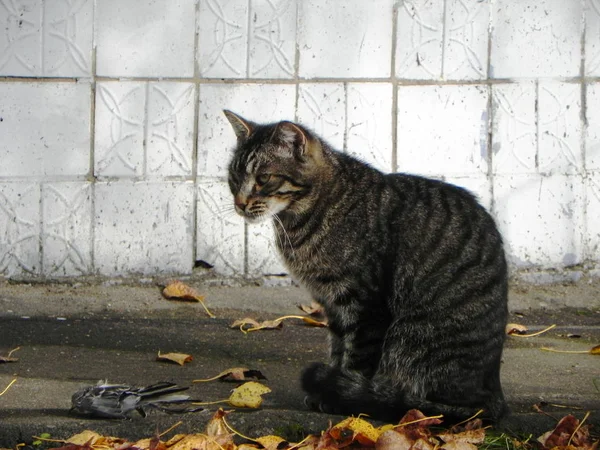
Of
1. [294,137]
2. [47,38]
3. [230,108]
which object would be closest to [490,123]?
[230,108]

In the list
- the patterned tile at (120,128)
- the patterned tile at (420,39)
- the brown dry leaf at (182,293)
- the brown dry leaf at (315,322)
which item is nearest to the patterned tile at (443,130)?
the patterned tile at (420,39)

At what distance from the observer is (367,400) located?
3.67m

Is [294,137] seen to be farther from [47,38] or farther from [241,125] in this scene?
[47,38]

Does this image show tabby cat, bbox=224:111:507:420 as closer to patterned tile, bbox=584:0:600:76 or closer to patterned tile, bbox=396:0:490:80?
patterned tile, bbox=396:0:490:80

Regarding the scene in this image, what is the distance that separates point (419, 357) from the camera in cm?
384

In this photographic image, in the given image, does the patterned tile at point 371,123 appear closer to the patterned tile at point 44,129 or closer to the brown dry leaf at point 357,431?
the patterned tile at point 44,129

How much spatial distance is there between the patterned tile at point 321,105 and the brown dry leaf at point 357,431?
99.8 inches

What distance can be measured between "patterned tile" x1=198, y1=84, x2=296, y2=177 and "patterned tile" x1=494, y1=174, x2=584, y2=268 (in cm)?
148

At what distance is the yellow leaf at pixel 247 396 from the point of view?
3.71 m

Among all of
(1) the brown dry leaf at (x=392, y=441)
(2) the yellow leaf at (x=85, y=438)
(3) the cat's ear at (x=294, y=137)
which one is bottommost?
(2) the yellow leaf at (x=85, y=438)

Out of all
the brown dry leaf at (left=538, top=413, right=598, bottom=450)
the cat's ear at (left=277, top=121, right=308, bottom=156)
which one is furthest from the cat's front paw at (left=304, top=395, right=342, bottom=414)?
the cat's ear at (left=277, top=121, right=308, bottom=156)

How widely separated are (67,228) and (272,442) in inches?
106

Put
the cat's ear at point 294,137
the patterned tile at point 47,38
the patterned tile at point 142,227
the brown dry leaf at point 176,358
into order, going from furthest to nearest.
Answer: the patterned tile at point 142,227 → the patterned tile at point 47,38 → the brown dry leaf at point 176,358 → the cat's ear at point 294,137

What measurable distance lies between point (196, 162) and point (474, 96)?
1.72 metres
